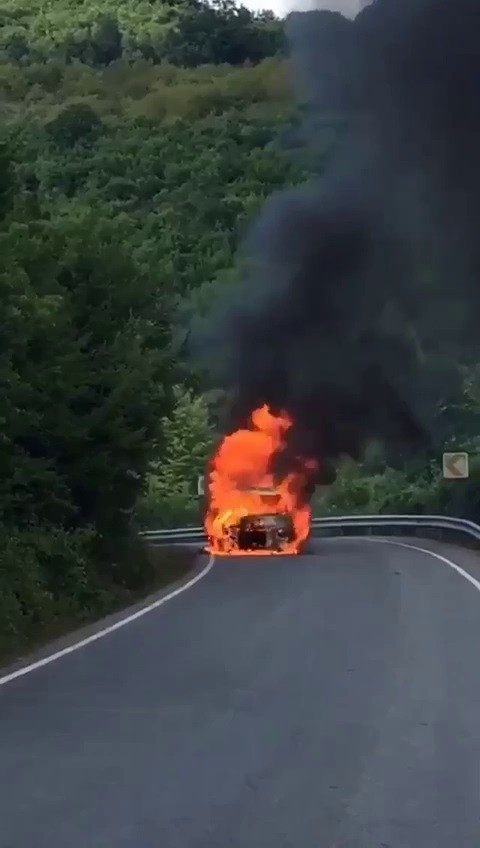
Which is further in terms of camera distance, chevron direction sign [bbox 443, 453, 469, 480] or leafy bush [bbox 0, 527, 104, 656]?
chevron direction sign [bbox 443, 453, 469, 480]

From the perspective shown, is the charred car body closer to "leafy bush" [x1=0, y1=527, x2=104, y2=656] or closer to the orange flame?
the orange flame

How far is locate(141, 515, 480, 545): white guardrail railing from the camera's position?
4700 cm

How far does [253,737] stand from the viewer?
11.4 m

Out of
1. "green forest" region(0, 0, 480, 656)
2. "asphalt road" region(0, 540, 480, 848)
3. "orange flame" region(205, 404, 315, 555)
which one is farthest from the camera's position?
"orange flame" region(205, 404, 315, 555)

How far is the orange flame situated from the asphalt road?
2079cm

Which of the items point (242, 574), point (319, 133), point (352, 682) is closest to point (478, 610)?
point (352, 682)

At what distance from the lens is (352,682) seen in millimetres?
14375

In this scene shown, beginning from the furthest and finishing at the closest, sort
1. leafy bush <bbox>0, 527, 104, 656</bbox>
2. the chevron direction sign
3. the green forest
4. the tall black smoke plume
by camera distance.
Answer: the chevron direction sign → the tall black smoke plume → the green forest → leafy bush <bbox>0, 527, 104, 656</bbox>

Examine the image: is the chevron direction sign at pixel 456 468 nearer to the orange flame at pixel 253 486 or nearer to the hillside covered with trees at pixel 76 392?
the orange flame at pixel 253 486

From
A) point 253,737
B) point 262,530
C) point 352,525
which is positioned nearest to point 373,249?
point 262,530

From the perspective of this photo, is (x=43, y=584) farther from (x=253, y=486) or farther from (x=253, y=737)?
(x=253, y=486)

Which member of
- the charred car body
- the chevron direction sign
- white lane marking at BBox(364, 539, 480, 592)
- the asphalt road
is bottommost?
the asphalt road

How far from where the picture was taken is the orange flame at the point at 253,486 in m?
42.1

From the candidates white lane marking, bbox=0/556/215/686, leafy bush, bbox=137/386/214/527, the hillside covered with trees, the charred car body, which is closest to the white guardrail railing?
the charred car body
